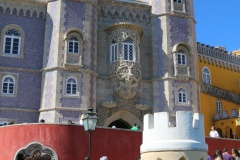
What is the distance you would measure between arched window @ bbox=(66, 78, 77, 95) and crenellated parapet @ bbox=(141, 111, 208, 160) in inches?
501

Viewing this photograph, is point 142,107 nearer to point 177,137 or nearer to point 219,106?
point 219,106

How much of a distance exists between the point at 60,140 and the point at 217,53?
25.2 m

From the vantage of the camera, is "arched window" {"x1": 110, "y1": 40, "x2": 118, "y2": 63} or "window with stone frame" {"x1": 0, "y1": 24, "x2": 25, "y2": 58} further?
"arched window" {"x1": 110, "y1": 40, "x2": 118, "y2": 63}

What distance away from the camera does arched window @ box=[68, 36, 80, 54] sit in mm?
26773

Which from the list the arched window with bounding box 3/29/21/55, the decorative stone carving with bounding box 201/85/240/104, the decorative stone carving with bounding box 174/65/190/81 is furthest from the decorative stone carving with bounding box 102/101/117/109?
the decorative stone carving with bounding box 201/85/240/104

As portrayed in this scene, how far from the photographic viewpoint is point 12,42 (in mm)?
26641

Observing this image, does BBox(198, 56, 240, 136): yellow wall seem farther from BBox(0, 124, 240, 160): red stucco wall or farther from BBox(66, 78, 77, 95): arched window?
BBox(0, 124, 240, 160): red stucco wall

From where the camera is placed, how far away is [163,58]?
28453 mm

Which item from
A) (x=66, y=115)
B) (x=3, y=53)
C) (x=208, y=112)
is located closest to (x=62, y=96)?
(x=66, y=115)

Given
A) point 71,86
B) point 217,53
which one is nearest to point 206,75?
point 217,53

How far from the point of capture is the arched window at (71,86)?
2588 cm

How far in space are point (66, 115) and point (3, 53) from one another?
19.8ft

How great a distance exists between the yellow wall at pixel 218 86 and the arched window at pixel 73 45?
1373 cm

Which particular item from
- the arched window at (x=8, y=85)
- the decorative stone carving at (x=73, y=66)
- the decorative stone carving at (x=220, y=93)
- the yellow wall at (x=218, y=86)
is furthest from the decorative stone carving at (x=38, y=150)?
the decorative stone carving at (x=220, y=93)
